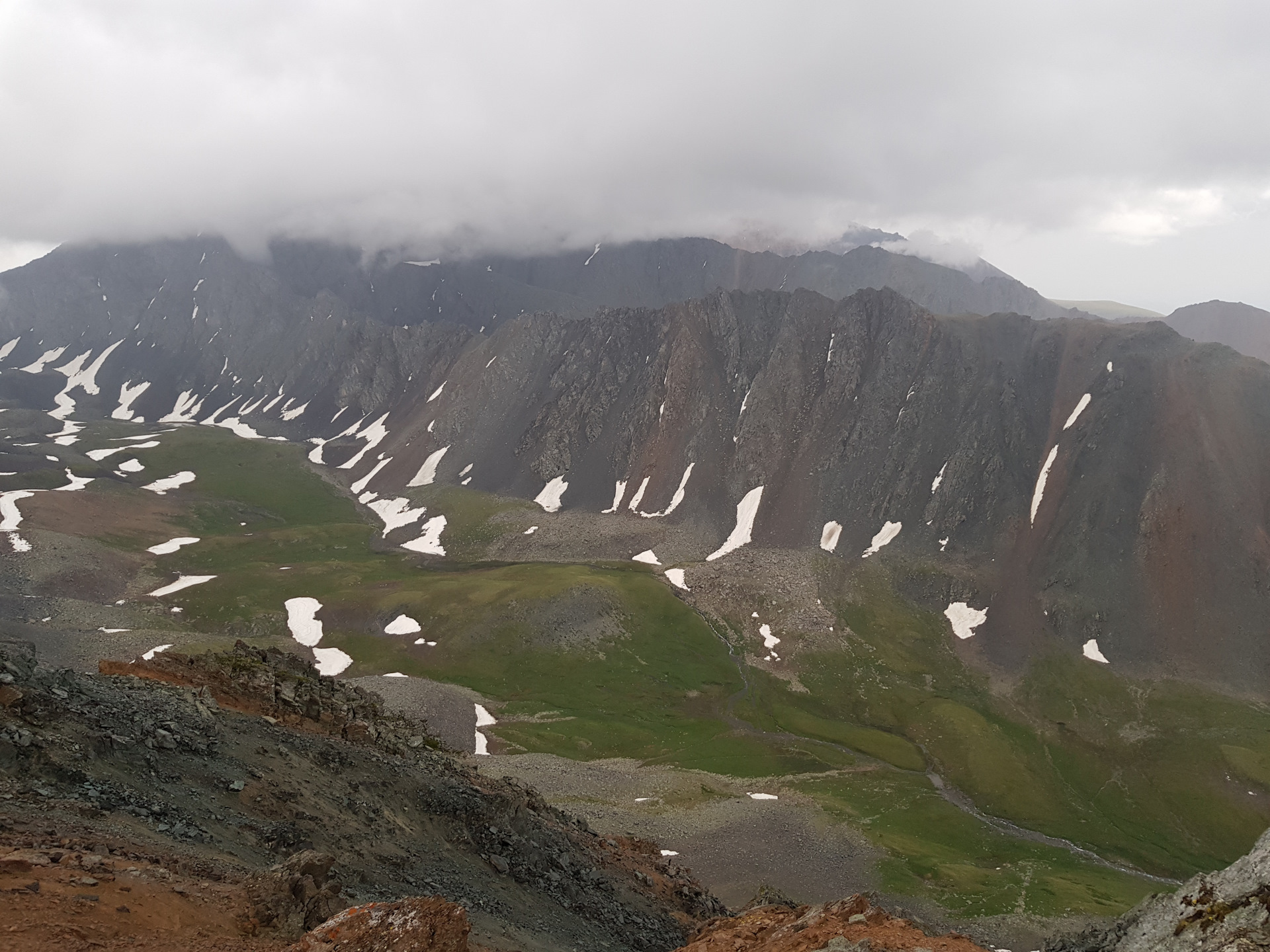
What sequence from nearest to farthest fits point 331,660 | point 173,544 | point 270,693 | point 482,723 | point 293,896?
point 293,896, point 270,693, point 482,723, point 331,660, point 173,544

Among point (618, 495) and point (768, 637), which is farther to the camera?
point (618, 495)

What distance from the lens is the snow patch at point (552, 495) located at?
168375 mm

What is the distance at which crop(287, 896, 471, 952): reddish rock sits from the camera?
50.5 feet

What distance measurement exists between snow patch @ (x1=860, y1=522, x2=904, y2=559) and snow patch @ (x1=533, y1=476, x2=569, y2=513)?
237 ft

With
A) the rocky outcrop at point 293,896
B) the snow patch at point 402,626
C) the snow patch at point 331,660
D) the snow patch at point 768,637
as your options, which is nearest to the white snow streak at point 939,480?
the snow patch at point 768,637

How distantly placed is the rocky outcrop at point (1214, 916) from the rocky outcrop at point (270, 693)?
31.2 metres

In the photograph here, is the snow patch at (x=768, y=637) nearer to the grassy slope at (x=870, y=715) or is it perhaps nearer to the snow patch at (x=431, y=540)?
the grassy slope at (x=870, y=715)

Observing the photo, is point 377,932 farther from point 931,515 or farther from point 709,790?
point 931,515

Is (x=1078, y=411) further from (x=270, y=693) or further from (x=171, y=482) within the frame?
(x=171, y=482)

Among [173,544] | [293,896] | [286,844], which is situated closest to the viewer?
[293,896]

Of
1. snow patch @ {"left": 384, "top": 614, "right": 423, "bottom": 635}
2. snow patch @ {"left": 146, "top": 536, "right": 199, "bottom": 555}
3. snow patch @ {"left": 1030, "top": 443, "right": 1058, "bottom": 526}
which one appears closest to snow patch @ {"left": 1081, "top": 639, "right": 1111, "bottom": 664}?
snow patch @ {"left": 1030, "top": 443, "right": 1058, "bottom": 526}

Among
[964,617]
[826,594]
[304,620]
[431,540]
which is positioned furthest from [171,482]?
[964,617]

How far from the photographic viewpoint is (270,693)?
116 ft

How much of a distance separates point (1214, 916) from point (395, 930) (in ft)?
63.1
